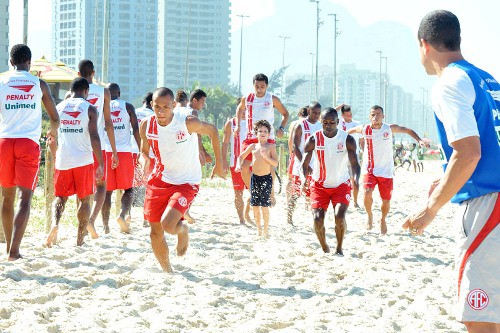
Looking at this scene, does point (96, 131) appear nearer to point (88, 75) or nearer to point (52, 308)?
point (88, 75)

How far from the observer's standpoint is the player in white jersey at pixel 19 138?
802 centimetres

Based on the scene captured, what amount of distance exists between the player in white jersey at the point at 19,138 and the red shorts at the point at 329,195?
126 inches

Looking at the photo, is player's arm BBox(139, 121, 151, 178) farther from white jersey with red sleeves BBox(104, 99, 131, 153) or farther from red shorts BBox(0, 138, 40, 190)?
white jersey with red sleeves BBox(104, 99, 131, 153)

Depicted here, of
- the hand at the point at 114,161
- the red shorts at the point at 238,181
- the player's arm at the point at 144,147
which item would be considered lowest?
the red shorts at the point at 238,181

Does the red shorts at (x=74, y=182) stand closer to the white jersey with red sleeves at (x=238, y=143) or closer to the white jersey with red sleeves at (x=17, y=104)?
the white jersey with red sleeves at (x=17, y=104)

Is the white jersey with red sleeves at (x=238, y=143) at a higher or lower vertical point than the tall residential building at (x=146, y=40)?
lower

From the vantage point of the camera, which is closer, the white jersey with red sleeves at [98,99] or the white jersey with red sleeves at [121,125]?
the white jersey with red sleeves at [98,99]

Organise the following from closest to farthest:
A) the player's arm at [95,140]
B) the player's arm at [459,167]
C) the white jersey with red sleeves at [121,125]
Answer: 1. the player's arm at [459,167]
2. the player's arm at [95,140]
3. the white jersey with red sleeves at [121,125]

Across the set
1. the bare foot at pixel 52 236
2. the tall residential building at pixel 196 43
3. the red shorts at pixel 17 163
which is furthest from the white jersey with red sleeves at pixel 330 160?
the tall residential building at pixel 196 43

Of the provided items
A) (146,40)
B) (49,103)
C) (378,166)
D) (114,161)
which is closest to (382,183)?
(378,166)

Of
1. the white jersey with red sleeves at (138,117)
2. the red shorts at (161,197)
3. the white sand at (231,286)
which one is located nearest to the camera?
the white sand at (231,286)

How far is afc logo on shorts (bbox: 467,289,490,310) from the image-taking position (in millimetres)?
3732

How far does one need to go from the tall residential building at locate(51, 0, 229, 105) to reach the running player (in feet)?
448

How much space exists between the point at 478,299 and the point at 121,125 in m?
7.95
